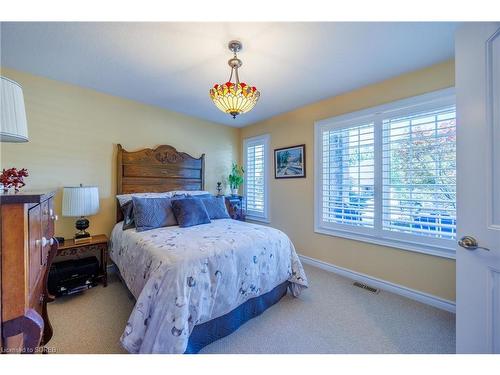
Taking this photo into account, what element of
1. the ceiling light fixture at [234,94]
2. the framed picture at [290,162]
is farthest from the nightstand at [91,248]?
the framed picture at [290,162]

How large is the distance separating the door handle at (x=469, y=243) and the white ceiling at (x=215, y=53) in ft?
5.22

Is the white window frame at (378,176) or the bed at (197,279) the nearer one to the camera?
the bed at (197,279)

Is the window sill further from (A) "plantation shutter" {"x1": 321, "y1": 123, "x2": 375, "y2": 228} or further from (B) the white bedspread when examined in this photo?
(B) the white bedspread

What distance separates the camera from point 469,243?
1042 mm

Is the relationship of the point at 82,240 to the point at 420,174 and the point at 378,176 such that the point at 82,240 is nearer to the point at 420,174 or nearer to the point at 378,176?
the point at 378,176

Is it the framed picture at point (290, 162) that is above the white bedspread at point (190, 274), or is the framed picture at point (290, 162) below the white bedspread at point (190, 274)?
above

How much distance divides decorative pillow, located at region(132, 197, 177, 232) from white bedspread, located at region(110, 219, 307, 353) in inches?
5.0

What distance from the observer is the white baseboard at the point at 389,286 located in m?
2.06

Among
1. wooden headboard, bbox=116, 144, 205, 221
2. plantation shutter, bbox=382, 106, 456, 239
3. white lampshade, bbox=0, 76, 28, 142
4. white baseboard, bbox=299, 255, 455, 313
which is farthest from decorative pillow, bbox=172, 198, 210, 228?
plantation shutter, bbox=382, 106, 456, 239

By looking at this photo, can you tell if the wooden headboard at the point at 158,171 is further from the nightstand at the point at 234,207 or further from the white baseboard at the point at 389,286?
the white baseboard at the point at 389,286

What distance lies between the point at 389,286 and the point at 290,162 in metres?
2.13

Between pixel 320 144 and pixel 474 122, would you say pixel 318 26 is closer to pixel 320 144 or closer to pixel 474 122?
pixel 474 122

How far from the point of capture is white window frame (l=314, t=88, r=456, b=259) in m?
2.09
